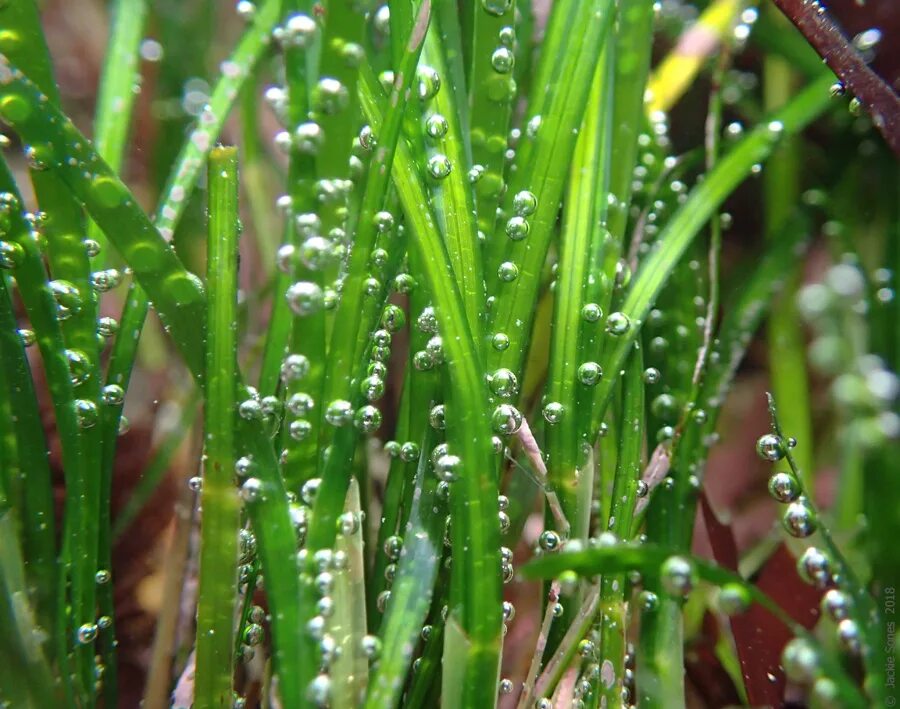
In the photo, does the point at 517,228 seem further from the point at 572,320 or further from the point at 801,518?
the point at 801,518

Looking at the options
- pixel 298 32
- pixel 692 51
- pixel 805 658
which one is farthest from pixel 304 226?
pixel 692 51

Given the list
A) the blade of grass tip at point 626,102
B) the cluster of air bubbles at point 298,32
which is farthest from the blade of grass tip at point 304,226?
the blade of grass tip at point 626,102

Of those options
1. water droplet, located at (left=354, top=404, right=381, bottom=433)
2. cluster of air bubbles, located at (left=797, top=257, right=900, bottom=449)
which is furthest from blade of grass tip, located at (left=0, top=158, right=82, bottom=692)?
cluster of air bubbles, located at (left=797, top=257, right=900, bottom=449)

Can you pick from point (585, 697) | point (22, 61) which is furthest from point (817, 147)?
point (22, 61)

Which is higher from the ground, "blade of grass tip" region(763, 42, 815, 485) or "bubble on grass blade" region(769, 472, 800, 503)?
"blade of grass tip" region(763, 42, 815, 485)

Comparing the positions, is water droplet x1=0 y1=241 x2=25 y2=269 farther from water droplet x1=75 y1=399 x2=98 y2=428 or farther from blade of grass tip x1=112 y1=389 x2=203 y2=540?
blade of grass tip x1=112 y1=389 x2=203 y2=540

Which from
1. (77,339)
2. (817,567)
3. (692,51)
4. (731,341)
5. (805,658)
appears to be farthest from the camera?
(692,51)

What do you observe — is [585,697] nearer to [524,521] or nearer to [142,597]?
[524,521]

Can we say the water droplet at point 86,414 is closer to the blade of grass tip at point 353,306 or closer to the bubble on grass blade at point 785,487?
the blade of grass tip at point 353,306
